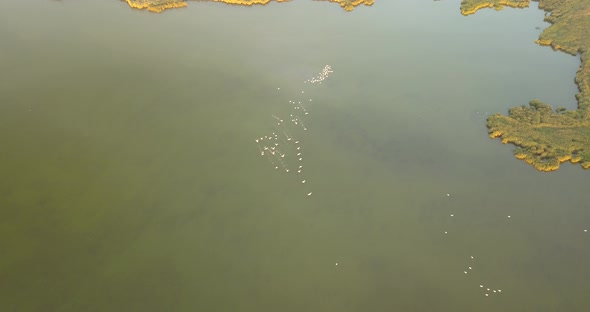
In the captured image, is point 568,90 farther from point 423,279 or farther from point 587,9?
point 423,279

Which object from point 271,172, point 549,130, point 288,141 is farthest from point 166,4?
point 549,130

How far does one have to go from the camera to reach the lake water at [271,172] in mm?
13414

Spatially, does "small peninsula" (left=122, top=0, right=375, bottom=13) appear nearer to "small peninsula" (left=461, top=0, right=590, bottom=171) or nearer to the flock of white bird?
the flock of white bird

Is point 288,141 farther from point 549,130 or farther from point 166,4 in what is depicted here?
point 166,4

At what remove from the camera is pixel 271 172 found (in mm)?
16531

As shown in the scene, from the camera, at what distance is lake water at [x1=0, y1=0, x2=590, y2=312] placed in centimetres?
1341

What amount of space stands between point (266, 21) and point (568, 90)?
16.3 meters

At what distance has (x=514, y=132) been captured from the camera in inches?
732

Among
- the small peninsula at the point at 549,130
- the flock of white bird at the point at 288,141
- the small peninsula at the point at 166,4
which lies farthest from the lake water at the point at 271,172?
the small peninsula at the point at 166,4

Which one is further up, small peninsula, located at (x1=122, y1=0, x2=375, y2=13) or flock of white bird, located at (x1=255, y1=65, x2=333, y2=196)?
small peninsula, located at (x1=122, y1=0, x2=375, y2=13)

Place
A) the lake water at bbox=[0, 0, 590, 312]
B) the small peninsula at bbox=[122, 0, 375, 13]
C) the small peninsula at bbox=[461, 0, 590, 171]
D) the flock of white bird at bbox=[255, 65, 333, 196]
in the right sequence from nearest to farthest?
the lake water at bbox=[0, 0, 590, 312] < the flock of white bird at bbox=[255, 65, 333, 196] < the small peninsula at bbox=[461, 0, 590, 171] < the small peninsula at bbox=[122, 0, 375, 13]

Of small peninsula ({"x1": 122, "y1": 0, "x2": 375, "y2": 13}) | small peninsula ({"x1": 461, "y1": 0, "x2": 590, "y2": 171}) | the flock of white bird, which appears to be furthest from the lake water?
small peninsula ({"x1": 122, "y1": 0, "x2": 375, "y2": 13})

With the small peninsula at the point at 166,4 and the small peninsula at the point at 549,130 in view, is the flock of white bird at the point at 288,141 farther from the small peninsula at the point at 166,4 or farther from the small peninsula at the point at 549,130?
the small peninsula at the point at 166,4

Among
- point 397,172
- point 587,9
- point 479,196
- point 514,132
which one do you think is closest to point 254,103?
point 397,172
